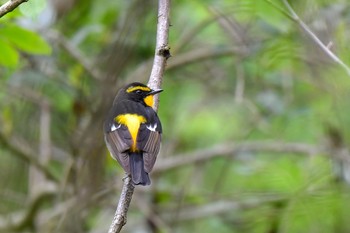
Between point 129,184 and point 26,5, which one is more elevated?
point 26,5

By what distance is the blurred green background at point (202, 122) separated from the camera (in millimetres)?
4977

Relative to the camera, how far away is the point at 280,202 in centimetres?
526

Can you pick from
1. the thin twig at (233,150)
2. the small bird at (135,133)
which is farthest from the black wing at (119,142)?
the thin twig at (233,150)

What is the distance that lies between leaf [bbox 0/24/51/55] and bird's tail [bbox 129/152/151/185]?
2.36 feet

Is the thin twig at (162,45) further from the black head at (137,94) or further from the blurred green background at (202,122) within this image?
the blurred green background at (202,122)

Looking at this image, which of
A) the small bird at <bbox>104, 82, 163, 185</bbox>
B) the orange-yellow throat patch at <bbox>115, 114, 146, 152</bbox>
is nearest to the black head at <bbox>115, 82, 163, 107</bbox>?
the small bird at <bbox>104, 82, 163, 185</bbox>

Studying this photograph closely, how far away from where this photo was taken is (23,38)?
3.67 metres

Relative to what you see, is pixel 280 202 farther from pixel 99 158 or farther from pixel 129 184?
pixel 99 158

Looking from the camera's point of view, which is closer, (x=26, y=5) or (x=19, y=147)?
(x=26, y=5)

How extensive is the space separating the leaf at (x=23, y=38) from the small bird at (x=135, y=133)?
0.48 m

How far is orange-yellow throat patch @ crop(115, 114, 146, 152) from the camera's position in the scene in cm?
357

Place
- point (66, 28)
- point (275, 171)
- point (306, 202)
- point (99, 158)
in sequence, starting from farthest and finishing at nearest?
1. point (66, 28)
2. point (275, 171)
3. point (306, 202)
4. point (99, 158)

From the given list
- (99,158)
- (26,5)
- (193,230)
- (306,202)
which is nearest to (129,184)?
(99,158)

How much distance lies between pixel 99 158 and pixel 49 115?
307 centimetres
